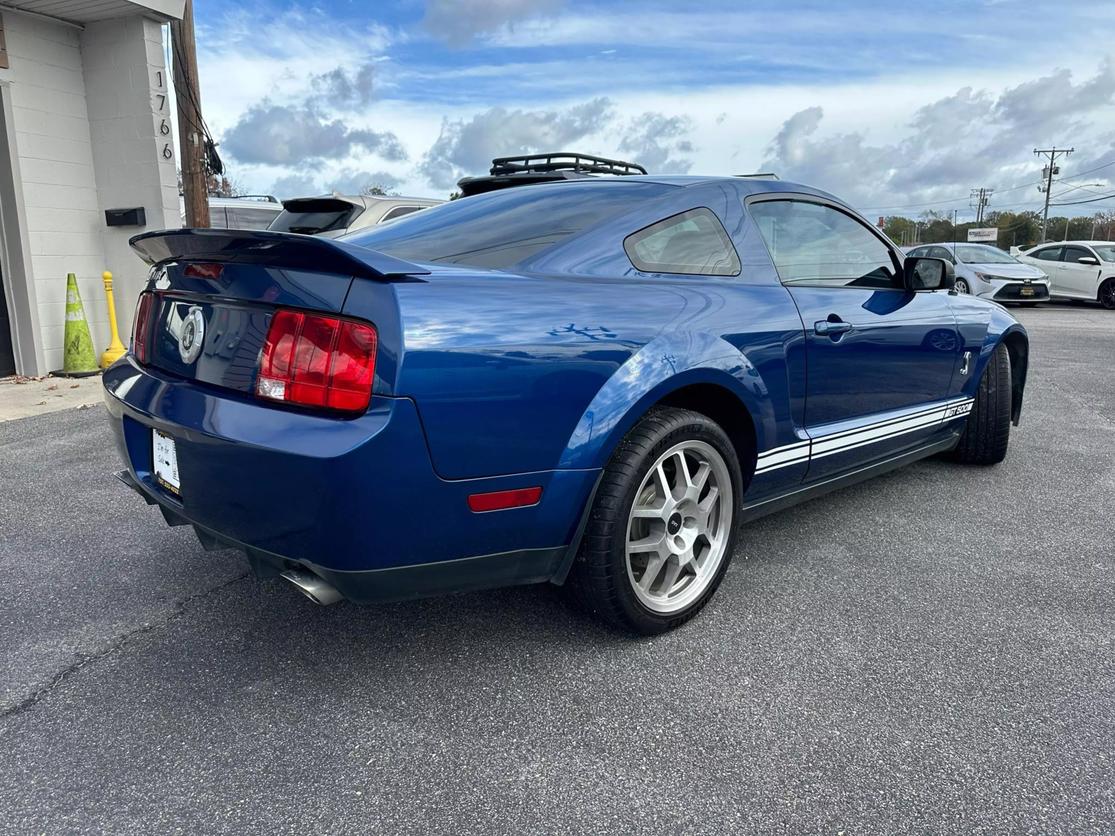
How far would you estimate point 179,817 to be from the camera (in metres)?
1.78

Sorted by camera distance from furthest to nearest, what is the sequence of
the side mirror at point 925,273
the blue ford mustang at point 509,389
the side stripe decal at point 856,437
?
the side mirror at point 925,273 → the side stripe decal at point 856,437 → the blue ford mustang at point 509,389

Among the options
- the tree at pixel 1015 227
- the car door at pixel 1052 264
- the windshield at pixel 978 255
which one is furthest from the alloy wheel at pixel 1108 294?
the tree at pixel 1015 227

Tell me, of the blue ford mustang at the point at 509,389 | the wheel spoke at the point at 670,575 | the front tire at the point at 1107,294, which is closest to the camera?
the blue ford mustang at the point at 509,389

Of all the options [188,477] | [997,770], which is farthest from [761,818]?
[188,477]

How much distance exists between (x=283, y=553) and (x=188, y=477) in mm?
390

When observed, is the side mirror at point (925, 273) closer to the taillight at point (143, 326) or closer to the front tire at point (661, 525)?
the front tire at point (661, 525)

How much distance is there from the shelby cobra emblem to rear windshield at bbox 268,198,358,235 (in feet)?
16.0

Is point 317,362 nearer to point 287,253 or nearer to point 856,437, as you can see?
point 287,253

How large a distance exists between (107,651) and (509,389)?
156cm

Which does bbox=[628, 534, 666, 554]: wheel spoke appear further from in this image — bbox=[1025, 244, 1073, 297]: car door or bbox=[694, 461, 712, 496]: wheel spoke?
bbox=[1025, 244, 1073, 297]: car door

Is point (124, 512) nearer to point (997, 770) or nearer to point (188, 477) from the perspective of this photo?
point (188, 477)

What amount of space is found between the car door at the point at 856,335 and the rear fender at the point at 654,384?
0.44 metres

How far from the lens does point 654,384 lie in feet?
7.74

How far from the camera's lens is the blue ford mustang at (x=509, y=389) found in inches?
76.3
